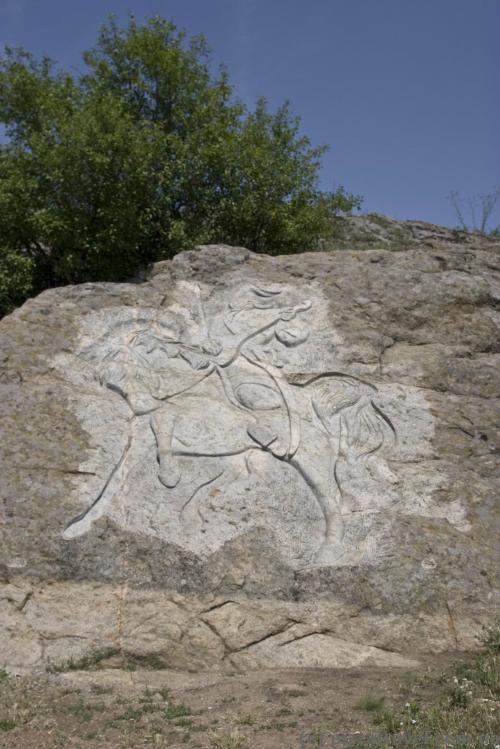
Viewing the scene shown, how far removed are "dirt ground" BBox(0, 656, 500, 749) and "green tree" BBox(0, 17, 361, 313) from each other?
25.0ft

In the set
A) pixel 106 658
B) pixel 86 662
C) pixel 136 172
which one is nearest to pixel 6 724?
pixel 86 662

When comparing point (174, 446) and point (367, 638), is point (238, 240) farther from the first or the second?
point (367, 638)

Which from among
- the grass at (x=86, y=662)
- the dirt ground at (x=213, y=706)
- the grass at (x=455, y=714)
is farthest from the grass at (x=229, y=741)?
the grass at (x=86, y=662)

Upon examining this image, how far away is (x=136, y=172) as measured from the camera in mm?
11938

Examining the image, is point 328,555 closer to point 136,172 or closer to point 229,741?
point 229,741

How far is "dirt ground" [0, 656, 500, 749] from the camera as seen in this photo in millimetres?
4641

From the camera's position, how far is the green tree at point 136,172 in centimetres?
1193

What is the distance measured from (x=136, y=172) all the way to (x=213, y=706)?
871 centimetres

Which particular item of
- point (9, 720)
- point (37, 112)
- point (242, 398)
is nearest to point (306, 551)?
point (242, 398)

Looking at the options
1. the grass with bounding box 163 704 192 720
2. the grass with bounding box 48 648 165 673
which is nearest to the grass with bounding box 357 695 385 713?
the grass with bounding box 163 704 192 720

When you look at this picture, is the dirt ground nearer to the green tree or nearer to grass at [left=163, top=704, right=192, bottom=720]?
grass at [left=163, top=704, right=192, bottom=720]

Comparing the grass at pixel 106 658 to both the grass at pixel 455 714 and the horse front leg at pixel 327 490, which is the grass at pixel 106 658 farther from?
the grass at pixel 455 714

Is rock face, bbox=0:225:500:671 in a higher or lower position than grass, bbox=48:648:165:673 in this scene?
higher

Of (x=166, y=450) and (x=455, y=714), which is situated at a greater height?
(x=166, y=450)
